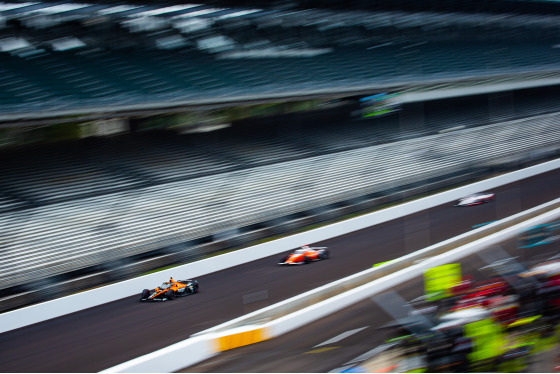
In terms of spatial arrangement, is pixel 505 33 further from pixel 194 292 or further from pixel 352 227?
pixel 194 292

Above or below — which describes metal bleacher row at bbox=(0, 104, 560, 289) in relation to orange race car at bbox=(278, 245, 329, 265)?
above

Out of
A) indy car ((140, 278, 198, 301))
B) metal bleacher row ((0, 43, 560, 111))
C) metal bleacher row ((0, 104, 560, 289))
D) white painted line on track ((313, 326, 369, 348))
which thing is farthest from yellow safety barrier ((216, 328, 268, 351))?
metal bleacher row ((0, 43, 560, 111))

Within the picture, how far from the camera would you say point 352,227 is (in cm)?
1522

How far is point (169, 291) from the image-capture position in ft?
33.6

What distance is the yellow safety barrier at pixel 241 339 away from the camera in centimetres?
745

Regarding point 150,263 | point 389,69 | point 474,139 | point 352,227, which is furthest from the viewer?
point 474,139

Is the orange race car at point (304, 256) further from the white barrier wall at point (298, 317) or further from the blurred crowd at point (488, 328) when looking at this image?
the blurred crowd at point (488, 328)

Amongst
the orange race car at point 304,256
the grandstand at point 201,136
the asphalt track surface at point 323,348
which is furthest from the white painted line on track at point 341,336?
the grandstand at point 201,136

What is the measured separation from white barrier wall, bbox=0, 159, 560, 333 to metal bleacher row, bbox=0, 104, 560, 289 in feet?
2.93

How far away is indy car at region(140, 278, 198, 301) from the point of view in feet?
33.5

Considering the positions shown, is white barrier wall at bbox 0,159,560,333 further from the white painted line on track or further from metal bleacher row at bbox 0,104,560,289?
the white painted line on track

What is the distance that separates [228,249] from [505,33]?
19.3m

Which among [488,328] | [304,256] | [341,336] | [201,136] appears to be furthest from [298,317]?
[201,136]

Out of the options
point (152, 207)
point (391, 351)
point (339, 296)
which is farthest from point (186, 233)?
point (391, 351)
